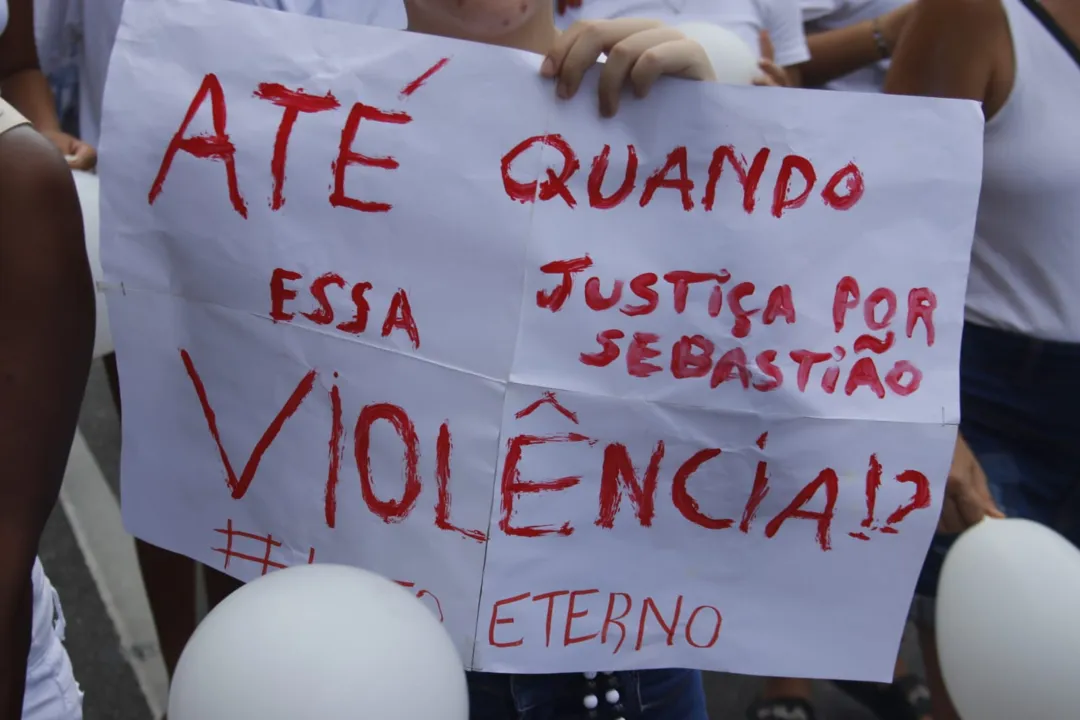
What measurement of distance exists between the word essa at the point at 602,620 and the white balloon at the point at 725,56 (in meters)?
0.48

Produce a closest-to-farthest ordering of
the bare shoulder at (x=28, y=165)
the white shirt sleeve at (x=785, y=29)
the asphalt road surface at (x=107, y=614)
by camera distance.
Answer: the bare shoulder at (x=28, y=165) < the white shirt sleeve at (x=785, y=29) < the asphalt road surface at (x=107, y=614)

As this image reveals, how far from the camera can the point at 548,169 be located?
0.80m

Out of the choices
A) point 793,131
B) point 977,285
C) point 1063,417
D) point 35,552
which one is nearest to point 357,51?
point 793,131

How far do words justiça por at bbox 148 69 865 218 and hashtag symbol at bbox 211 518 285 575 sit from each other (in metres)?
0.29

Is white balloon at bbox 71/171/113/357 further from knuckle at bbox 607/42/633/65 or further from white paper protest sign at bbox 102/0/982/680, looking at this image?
knuckle at bbox 607/42/633/65

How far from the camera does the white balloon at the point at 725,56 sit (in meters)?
0.91

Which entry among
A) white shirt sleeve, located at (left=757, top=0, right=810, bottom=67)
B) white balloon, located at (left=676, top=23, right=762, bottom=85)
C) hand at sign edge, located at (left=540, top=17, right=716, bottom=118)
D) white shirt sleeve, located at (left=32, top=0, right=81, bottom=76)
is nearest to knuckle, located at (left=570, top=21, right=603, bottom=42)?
hand at sign edge, located at (left=540, top=17, right=716, bottom=118)

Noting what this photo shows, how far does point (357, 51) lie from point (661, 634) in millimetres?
564

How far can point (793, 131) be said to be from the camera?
82 cm

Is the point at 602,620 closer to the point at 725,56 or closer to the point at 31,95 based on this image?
the point at 725,56

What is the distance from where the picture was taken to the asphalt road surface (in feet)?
5.94

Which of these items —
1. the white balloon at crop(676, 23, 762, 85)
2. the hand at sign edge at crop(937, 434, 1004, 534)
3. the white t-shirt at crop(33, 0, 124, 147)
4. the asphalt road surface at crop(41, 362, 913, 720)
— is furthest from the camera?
the asphalt road surface at crop(41, 362, 913, 720)

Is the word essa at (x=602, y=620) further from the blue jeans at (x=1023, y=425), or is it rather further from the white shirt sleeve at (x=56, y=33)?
the white shirt sleeve at (x=56, y=33)

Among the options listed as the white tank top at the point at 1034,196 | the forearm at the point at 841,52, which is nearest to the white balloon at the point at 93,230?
the white tank top at the point at 1034,196
